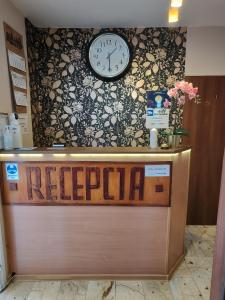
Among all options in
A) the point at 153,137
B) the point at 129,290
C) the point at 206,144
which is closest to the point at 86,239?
the point at 129,290

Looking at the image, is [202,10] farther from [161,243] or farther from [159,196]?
[161,243]

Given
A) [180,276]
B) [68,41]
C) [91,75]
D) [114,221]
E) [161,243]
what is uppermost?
[68,41]

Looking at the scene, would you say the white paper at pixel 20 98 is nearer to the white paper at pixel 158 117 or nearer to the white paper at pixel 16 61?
the white paper at pixel 16 61

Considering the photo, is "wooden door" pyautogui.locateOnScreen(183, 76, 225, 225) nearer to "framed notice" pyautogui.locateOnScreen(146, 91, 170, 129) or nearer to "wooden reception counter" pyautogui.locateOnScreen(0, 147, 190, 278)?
"framed notice" pyautogui.locateOnScreen(146, 91, 170, 129)

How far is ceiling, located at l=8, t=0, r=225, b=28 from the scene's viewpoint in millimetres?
2025

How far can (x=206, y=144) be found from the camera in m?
2.80

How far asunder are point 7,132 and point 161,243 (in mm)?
1721

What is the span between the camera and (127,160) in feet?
5.86

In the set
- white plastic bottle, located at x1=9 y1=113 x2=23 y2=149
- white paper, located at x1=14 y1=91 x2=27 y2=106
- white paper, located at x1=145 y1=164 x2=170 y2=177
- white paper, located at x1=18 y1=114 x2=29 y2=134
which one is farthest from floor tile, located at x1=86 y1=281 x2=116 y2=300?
white paper, located at x1=14 y1=91 x2=27 y2=106

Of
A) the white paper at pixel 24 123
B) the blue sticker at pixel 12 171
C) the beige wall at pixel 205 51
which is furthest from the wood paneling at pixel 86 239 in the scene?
the beige wall at pixel 205 51

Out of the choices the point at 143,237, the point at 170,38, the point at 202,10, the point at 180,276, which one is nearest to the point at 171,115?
the point at 170,38

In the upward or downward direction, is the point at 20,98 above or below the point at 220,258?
above

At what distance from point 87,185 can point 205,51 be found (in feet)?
7.39

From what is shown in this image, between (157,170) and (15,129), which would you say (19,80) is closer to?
(15,129)
